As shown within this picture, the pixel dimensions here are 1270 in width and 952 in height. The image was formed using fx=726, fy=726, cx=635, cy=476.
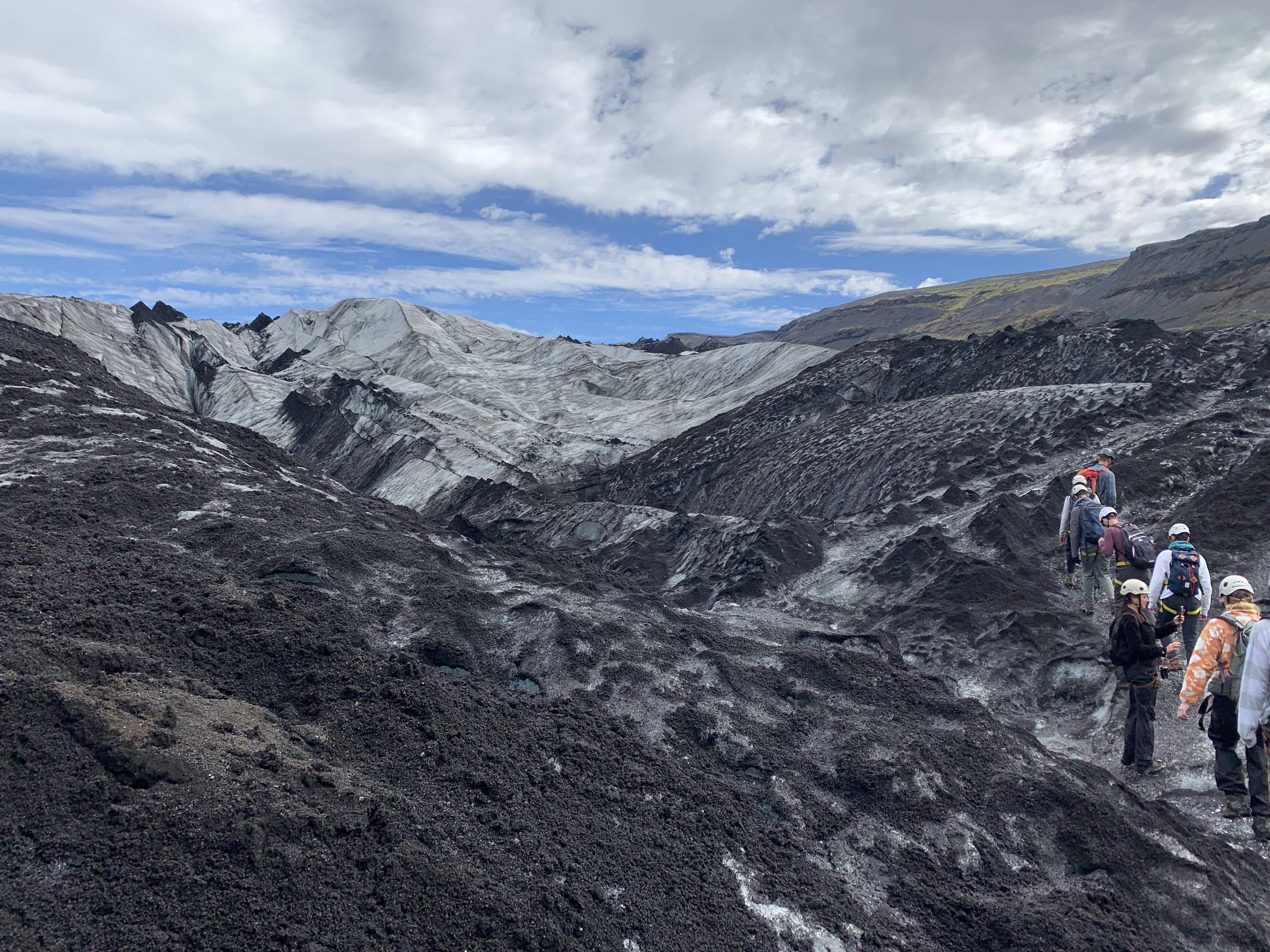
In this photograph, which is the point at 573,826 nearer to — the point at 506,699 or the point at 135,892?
the point at 506,699

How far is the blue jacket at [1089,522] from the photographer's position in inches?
370

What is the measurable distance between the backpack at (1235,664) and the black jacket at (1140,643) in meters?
0.60

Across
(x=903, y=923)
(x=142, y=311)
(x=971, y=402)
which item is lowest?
(x=903, y=923)

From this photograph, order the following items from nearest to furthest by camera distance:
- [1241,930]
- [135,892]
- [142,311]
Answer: [135,892]
[1241,930]
[142,311]

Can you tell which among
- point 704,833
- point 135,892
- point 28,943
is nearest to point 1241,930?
point 704,833

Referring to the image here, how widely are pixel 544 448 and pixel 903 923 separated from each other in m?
24.9

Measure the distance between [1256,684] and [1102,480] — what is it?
18.9ft

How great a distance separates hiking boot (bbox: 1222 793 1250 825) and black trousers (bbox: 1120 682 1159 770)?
69 centimetres

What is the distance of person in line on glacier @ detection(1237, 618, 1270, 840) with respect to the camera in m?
5.05

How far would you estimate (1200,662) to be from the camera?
545 centimetres

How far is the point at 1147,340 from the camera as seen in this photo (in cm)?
2097

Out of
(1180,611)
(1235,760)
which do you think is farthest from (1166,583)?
(1235,760)

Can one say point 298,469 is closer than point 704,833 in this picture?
No

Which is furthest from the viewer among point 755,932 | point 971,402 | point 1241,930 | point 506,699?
point 971,402
